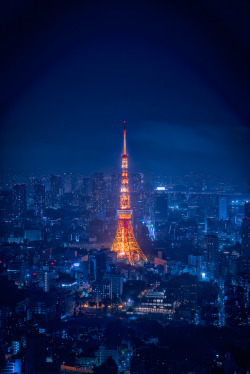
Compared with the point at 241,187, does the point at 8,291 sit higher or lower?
lower

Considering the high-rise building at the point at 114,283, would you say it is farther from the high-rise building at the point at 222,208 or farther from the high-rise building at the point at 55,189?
the high-rise building at the point at 222,208

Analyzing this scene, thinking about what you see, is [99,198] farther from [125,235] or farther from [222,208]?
[125,235]

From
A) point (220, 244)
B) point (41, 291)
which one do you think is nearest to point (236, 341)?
point (41, 291)

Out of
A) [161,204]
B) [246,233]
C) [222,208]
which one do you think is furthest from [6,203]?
[222,208]

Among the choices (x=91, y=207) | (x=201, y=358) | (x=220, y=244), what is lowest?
(x=201, y=358)

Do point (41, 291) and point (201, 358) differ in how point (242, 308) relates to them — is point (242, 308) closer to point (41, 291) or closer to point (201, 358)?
point (201, 358)

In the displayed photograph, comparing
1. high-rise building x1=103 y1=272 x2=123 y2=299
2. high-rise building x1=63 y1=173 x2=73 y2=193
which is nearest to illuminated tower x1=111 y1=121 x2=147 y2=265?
high-rise building x1=103 y1=272 x2=123 y2=299

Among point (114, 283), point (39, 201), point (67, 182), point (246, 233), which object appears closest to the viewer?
point (114, 283)

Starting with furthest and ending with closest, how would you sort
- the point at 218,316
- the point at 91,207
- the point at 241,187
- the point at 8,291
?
the point at 91,207 → the point at 241,187 → the point at 8,291 → the point at 218,316
